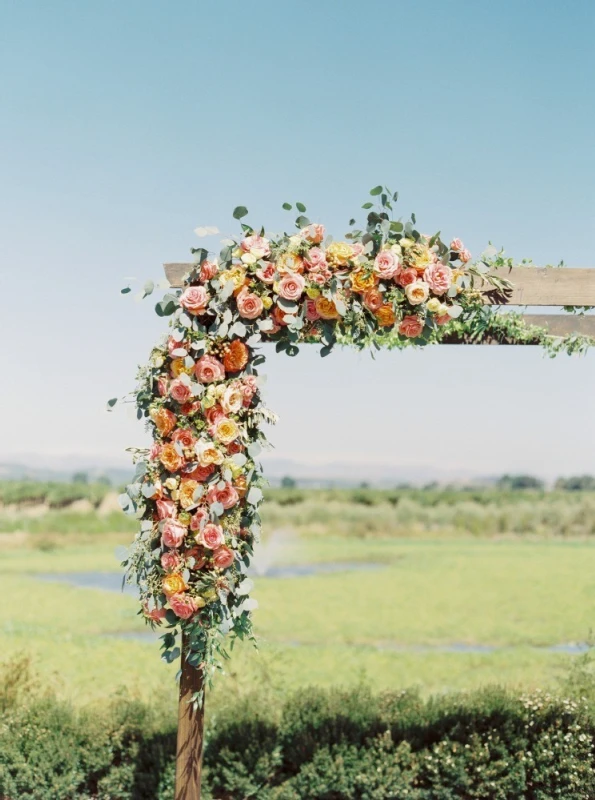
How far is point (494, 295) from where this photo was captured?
3574 mm

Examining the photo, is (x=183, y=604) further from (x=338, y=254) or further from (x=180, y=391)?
(x=338, y=254)

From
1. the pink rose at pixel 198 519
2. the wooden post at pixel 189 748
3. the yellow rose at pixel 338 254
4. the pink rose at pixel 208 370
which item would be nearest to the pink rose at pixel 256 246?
the yellow rose at pixel 338 254

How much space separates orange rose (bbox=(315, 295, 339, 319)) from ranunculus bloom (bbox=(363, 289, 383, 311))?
15 cm

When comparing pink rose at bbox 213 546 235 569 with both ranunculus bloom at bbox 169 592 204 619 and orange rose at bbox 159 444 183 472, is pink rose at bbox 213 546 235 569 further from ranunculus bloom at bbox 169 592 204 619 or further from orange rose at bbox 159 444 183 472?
orange rose at bbox 159 444 183 472

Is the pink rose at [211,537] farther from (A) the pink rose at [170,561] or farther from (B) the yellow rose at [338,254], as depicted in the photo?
(B) the yellow rose at [338,254]

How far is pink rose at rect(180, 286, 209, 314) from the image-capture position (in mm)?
3293

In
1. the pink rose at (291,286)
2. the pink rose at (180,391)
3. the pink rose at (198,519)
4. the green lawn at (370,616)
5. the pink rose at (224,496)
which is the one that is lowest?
the green lawn at (370,616)

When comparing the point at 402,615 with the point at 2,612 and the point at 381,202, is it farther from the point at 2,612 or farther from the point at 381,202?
the point at 381,202

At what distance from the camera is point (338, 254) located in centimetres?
337

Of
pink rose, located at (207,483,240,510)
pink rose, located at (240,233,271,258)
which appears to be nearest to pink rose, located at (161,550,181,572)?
pink rose, located at (207,483,240,510)

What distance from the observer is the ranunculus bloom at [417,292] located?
3359mm

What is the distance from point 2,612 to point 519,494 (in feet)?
21.8

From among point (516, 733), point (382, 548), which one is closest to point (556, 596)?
point (382, 548)

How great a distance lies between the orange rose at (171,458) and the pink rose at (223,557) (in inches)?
15.4
